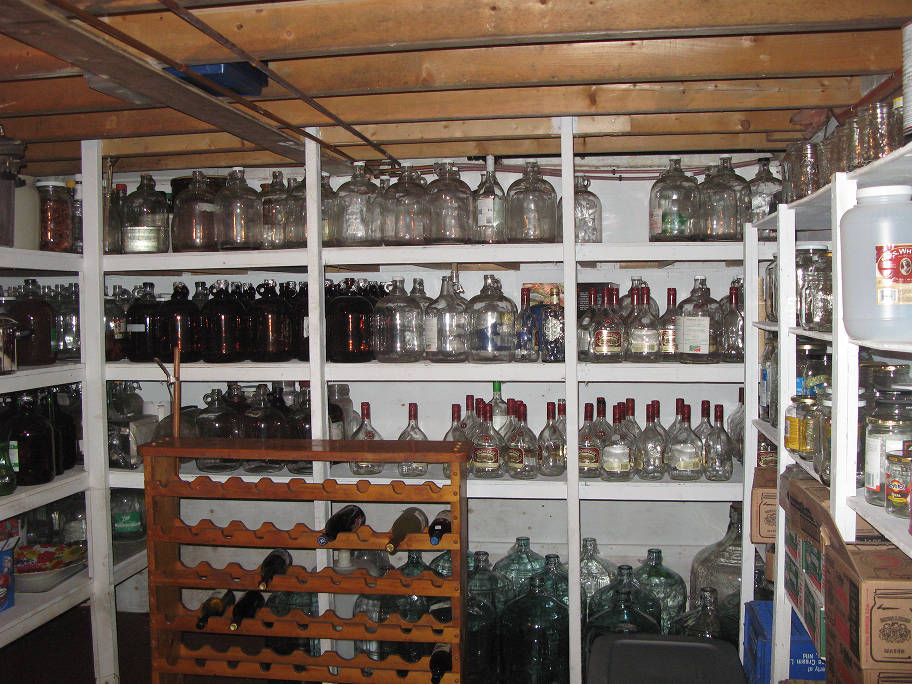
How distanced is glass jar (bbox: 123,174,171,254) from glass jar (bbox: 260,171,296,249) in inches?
16.6

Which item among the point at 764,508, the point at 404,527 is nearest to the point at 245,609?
the point at 404,527

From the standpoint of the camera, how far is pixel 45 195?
2.44 meters

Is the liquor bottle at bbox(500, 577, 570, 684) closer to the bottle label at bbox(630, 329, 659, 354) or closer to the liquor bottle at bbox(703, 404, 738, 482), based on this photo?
the liquor bottle at bbox(703, 404, 738, 482)

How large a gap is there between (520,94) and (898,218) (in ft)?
4.03

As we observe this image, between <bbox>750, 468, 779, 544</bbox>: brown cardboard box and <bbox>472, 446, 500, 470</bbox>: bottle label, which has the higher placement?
<bbox>472, 446, 500, 470</bbox>: bottle label

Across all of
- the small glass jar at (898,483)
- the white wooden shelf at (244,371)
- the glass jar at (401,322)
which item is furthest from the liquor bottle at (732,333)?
the white wooden shelf at (244,371)

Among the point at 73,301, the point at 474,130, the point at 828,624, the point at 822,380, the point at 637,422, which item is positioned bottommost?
the point at 828,624

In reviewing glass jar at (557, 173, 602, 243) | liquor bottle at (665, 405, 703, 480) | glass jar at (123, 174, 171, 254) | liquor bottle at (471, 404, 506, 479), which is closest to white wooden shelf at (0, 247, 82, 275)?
glass jar at (123, 174, 171, 254)

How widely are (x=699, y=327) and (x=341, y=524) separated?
4.65 ft

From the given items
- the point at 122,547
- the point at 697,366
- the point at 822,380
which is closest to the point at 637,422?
the point at 697,366

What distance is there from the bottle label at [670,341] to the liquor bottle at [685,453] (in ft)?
0.70

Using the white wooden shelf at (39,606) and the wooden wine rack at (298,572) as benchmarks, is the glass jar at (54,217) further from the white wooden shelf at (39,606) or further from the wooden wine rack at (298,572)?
the white wooden shelf at (39,606)

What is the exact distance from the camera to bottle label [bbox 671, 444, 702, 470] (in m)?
2.35

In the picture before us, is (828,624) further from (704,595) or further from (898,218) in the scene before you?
(704,595)
